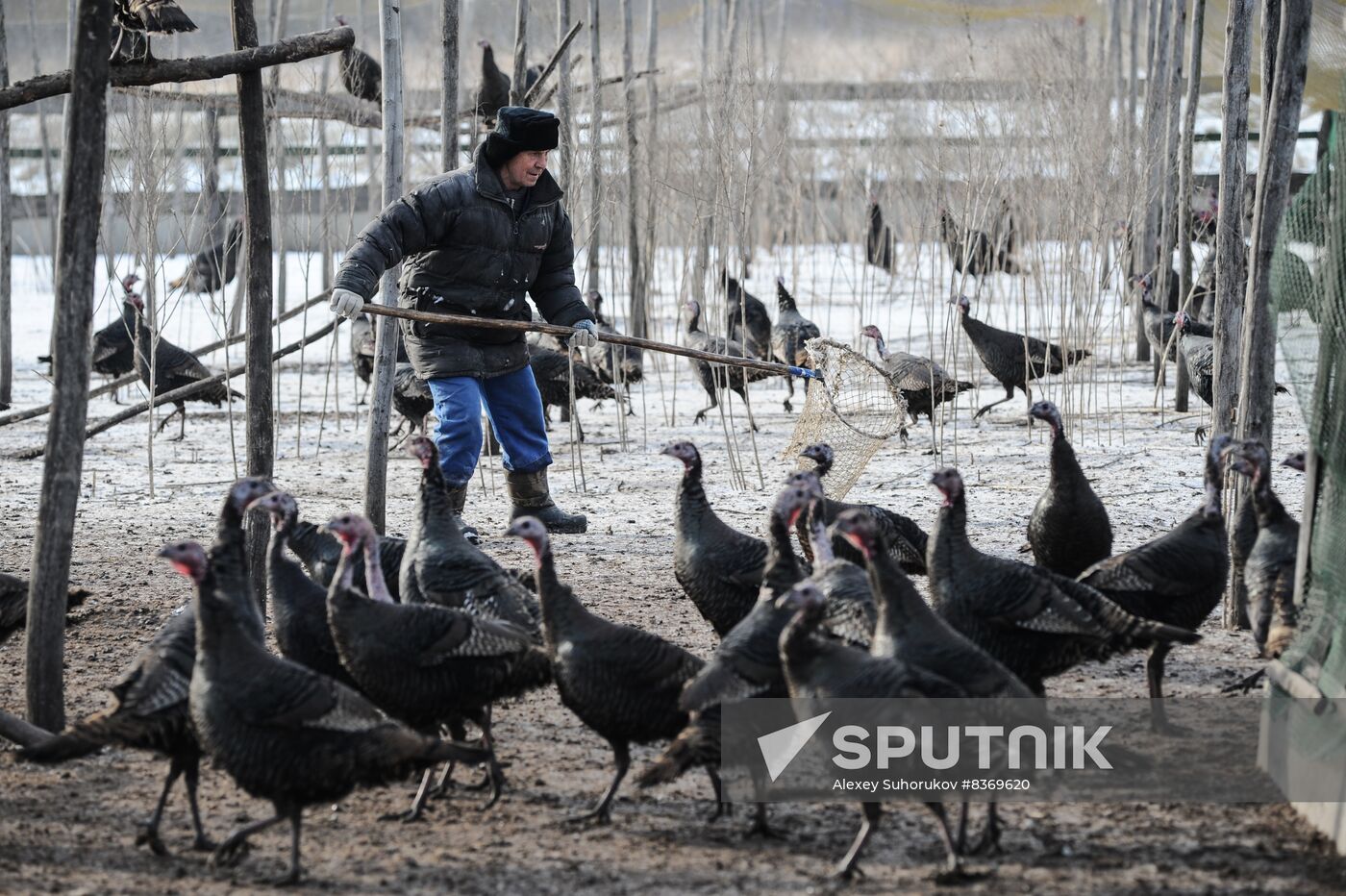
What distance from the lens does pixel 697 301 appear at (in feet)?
39.6

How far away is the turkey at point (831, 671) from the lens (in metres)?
3.83

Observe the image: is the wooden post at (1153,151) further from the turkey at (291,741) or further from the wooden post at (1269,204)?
the turkey at (291,741)

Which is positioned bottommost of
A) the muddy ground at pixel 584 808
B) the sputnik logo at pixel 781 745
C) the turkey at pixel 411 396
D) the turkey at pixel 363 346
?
the muddy ground at pixel 584 808

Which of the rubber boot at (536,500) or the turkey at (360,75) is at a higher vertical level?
the turkey at (360,75)

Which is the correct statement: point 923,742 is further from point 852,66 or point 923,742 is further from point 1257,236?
point 852,66

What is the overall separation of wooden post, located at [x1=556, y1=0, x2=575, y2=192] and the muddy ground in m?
2.53

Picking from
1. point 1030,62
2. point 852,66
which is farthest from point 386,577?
point 852,66

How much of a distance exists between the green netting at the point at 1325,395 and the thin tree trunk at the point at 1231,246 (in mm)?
1701

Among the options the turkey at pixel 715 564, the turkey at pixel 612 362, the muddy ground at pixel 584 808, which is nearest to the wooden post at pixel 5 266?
the muddy ground at pixel 584 808

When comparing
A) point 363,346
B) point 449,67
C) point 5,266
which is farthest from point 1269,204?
point 5,266

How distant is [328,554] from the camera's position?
232 inches

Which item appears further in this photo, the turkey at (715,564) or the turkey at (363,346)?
the turkey at (363,346)

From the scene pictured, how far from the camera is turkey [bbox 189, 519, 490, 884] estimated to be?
378cm

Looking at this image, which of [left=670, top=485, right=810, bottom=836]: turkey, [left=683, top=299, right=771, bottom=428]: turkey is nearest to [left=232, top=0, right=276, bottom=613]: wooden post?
[left=670, top=485, right=810, bottom=836]: turkey
